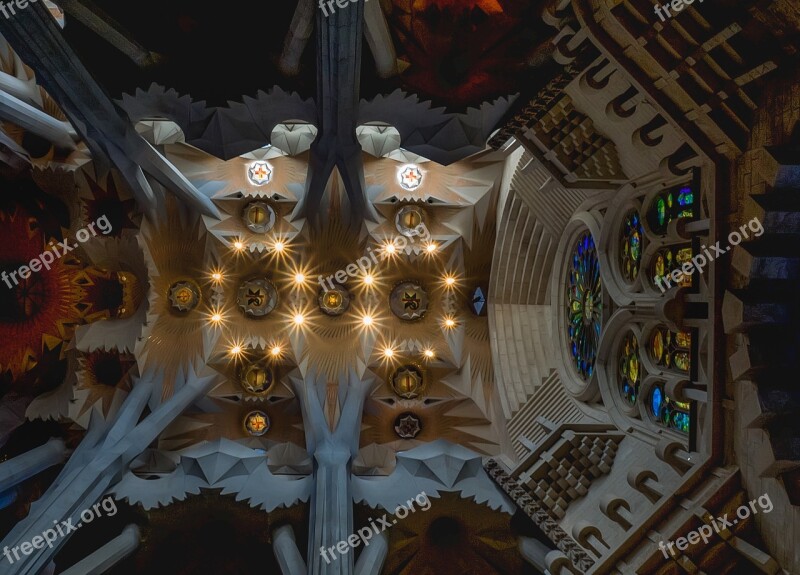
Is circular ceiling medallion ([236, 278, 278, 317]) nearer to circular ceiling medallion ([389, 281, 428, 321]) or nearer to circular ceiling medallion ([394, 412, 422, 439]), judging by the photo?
circular ceiling medallion ([389, 281, 428, 321])

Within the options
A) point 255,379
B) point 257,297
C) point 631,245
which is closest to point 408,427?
point 255,379

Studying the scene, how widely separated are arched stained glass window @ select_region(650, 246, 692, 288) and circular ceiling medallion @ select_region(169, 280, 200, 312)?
28.0 feet

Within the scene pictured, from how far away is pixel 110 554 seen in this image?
7602 mm

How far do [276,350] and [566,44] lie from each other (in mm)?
8167

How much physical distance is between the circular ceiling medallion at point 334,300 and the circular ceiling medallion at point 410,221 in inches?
74.0

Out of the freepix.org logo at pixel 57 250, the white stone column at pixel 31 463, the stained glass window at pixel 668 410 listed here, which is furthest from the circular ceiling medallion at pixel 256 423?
the stained glass window at pixel 668 410

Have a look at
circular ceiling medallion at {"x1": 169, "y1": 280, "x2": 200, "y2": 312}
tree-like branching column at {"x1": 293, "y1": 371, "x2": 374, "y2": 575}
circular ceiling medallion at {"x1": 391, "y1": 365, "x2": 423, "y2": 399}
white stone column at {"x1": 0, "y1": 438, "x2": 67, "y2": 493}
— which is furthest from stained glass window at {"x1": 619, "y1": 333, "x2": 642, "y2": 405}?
white stone column at {"x1": 0, "y1": 438, "x2": 67, "y2": 493}

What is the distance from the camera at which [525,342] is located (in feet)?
36.3

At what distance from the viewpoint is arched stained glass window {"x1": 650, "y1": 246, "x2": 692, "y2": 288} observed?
6.73m

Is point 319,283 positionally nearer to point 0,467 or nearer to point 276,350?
point 276,350

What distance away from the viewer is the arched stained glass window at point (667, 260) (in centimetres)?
673

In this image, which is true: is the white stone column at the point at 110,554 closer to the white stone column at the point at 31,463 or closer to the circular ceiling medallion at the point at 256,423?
the white stone column at the point at 31,463

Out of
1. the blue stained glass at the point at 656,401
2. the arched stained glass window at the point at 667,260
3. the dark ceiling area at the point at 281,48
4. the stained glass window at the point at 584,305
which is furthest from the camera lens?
the stained glass window at the point at 584,305

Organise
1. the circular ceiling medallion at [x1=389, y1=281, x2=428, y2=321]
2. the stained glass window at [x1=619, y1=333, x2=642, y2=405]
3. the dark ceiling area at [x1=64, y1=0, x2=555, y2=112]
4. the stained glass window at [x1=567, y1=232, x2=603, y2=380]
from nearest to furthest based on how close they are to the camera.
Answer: the dark ceiling area at [x1=64, y1=0, x2=555, y2=112] → the stained glass window at [x1=619, y1=333, x2=642, y2=405] → the stained glass window at [x1=567, y1=232, x2=603, y2=380] → the circular ceiling medallion at [x1=389, y1=281, x2=428, y2=321]
